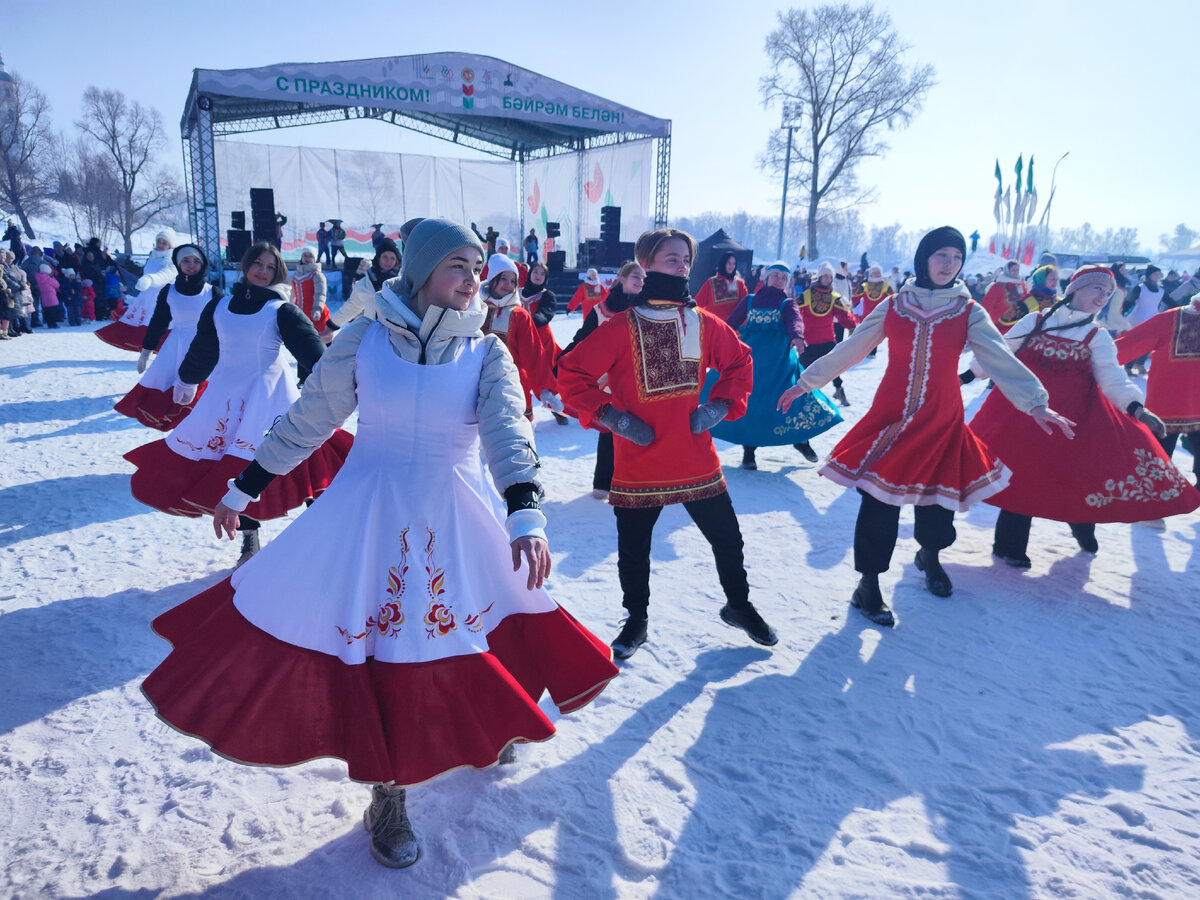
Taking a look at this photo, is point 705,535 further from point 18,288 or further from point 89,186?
point 89,186

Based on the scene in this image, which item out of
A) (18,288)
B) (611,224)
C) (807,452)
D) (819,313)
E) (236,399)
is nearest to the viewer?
(236,399)

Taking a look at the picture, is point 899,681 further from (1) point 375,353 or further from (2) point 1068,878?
(1) point 375,353

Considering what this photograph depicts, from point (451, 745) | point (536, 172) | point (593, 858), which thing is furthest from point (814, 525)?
point (536, 172)

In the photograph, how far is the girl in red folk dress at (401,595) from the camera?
196 centimetres

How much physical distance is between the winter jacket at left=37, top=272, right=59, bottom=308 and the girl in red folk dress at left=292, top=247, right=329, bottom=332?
11.6m

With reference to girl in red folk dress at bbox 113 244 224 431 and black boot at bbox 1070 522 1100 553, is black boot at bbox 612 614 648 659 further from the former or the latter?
girl in red folk dress at bbox 113 244 224 431

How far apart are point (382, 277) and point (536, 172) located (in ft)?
88.2

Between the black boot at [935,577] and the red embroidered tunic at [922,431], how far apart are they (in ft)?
1.90

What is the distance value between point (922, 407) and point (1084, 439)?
1342mm

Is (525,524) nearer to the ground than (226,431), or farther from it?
farther from it

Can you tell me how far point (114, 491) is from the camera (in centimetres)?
584

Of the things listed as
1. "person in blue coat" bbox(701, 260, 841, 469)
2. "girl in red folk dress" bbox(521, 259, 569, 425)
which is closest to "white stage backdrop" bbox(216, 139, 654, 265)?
"girl in red folk dress" bbox(521, 259, 569, 425)

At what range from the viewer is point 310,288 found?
9.18m

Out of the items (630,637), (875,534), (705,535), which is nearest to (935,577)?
(875,534)
